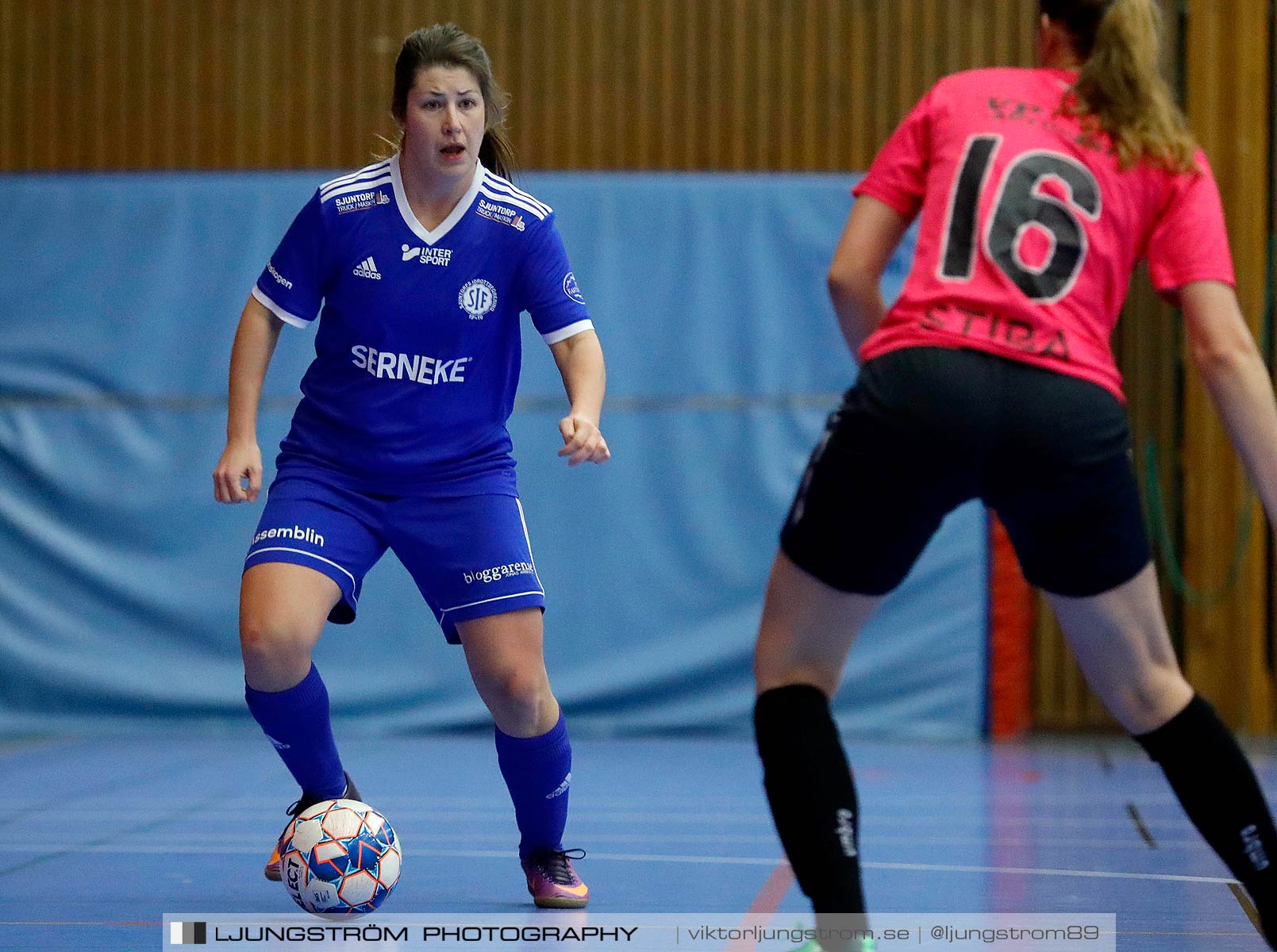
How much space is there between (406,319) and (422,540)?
1.53ft

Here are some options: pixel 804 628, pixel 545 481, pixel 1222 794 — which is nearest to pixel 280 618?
pixel 804 628

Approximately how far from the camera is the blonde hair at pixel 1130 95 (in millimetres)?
2281

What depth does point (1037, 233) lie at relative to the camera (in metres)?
2.27

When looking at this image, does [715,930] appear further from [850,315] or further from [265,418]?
[265,418]

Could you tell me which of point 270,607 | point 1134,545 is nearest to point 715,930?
point 270,607

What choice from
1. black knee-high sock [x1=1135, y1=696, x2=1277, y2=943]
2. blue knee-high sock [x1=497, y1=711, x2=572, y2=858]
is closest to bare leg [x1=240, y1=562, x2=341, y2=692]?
blue knee-high sock [x1=497, y1=711, x2=572, y2=858]

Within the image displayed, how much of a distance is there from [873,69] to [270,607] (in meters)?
5.79

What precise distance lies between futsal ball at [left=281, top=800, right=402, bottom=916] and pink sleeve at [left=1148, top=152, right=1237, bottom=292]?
1.86 meters

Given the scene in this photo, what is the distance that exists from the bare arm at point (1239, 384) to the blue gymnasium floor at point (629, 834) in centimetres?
119

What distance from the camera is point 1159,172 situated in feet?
7.54

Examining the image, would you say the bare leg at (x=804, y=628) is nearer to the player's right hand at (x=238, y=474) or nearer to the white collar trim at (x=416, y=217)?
the player's right hand at (x=238, y=474)

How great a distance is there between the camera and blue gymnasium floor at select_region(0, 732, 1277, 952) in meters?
3.40

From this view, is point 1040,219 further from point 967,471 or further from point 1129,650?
point 1129,650

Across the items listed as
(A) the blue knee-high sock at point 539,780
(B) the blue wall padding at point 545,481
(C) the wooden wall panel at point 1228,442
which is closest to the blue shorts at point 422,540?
(A) the blue knee-high sock at point 539,780
